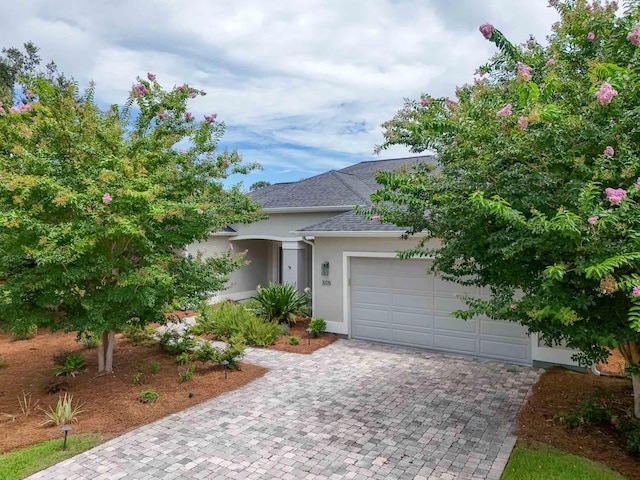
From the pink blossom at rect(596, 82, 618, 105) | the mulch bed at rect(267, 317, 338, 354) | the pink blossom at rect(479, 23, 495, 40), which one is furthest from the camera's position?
the mulch bed at rect(267, 317, 338, 354)

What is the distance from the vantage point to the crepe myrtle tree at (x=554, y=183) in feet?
12.7

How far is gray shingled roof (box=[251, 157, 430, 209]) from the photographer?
14531mm

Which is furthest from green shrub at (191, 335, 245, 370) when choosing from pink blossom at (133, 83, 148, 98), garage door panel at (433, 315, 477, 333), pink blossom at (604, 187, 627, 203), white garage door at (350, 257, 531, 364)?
pink blossom at (604, 187, 627, 203)

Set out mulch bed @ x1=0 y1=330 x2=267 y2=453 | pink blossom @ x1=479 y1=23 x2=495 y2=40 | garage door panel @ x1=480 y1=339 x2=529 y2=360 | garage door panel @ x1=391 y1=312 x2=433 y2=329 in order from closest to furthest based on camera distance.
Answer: pink blossom @ x1=479 y1=23 x2=495 y2=40, mulch bed @ x1=0 y1=330 x2=267 y2=453, garage door panel @ x1=480 y1=339 x2=529 y2=360, garage door panel @ x1=391 y1=312 x2=433 y2=329

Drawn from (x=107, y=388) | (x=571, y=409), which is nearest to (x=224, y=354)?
(x=107, y=388)

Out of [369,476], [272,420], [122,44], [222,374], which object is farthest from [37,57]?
[369,476]

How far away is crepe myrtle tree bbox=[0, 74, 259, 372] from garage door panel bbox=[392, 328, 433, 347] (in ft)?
16.3

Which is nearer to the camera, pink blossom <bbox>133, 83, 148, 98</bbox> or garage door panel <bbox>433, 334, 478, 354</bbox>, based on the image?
pink blossom <bbox>133, 83, 148, 98</bbox>

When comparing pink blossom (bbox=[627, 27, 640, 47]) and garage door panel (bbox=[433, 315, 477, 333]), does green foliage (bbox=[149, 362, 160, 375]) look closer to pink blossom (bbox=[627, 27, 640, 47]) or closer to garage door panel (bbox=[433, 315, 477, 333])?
garage door panel (bbox=[433, 315, 477, 333])

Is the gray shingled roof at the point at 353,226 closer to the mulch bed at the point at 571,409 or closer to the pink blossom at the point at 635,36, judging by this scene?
the mulch bed at the point at 571,409

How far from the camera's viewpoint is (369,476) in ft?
15.1

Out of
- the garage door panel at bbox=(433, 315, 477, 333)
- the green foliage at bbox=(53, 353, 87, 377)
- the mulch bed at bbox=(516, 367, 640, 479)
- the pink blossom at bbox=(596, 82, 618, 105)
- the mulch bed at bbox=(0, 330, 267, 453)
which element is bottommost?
the mulch bed at bbox=(0, 330, 267, 453)

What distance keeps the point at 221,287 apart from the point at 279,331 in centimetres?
314

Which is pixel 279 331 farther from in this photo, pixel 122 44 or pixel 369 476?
pixel 122 44
